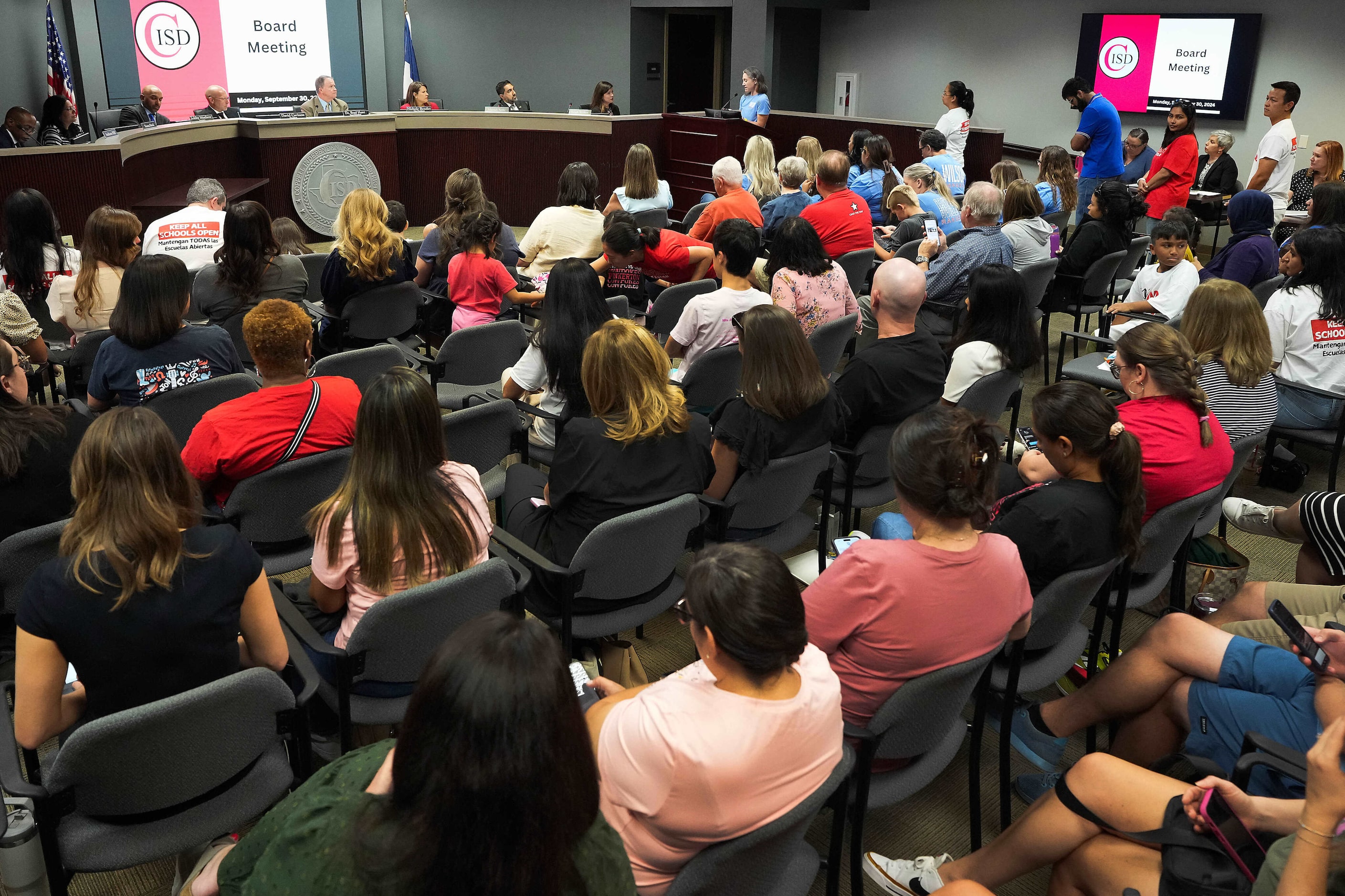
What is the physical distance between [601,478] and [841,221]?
4091mm

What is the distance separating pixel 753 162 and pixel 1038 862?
6545 mm

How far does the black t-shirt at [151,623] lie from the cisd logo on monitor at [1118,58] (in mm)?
11883

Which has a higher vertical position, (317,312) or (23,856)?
(317,312)

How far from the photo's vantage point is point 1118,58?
1144 centimetres

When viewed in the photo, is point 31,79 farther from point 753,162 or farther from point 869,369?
point 869,369

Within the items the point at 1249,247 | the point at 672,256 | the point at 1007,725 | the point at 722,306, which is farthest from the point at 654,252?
the point at 1007,725

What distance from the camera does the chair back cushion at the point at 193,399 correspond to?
3.46 m

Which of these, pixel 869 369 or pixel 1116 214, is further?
pixel 1116 214

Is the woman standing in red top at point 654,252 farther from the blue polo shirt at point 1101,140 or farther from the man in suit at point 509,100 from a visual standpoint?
the man in suit at point 509,100

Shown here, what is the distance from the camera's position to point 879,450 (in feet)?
11.9

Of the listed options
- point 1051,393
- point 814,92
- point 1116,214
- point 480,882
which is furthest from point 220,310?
point 814,92

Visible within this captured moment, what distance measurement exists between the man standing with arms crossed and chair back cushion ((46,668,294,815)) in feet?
27.9

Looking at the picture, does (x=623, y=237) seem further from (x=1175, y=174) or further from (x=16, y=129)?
(x=16, y=129)

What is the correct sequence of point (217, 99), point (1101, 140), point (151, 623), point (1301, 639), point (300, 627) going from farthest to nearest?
point (217, 99) → point (1101, 140) → point (300, 627) → point (1301, 639) → point (151, 623)
